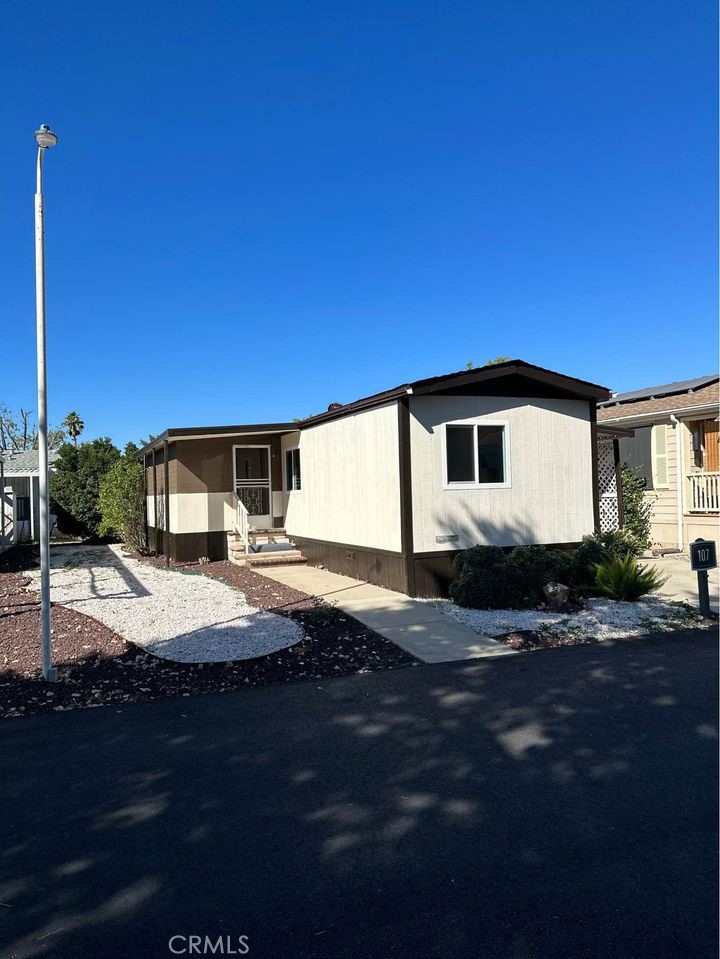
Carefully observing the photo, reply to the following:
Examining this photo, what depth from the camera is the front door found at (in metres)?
16.8

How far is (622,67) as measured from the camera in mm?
11195

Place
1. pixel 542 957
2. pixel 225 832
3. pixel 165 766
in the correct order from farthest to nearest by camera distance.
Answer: pixel 165 766 → pixel 225 832 → pixel 542 957

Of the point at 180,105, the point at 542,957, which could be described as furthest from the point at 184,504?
the point at 542,957

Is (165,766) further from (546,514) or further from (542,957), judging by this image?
(546,514)

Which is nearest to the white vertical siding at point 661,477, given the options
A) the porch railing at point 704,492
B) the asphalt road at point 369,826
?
the porch railing at point 704,492

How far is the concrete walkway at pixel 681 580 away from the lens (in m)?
10.4

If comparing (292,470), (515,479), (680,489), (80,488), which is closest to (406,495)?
(515,479)

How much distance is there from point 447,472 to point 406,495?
903 mm

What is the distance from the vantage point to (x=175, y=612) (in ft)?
31.0

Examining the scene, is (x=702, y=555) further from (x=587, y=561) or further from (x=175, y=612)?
(x=175, y=612)

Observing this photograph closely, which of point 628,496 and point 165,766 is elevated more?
point 628,496

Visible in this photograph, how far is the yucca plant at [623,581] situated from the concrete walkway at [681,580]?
581 millimetres

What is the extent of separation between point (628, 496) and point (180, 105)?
42.1 ft

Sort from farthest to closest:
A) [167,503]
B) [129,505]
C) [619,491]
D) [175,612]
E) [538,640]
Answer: [129,505] → [167,503] → [619,491] → [175,612] → [538,640]
